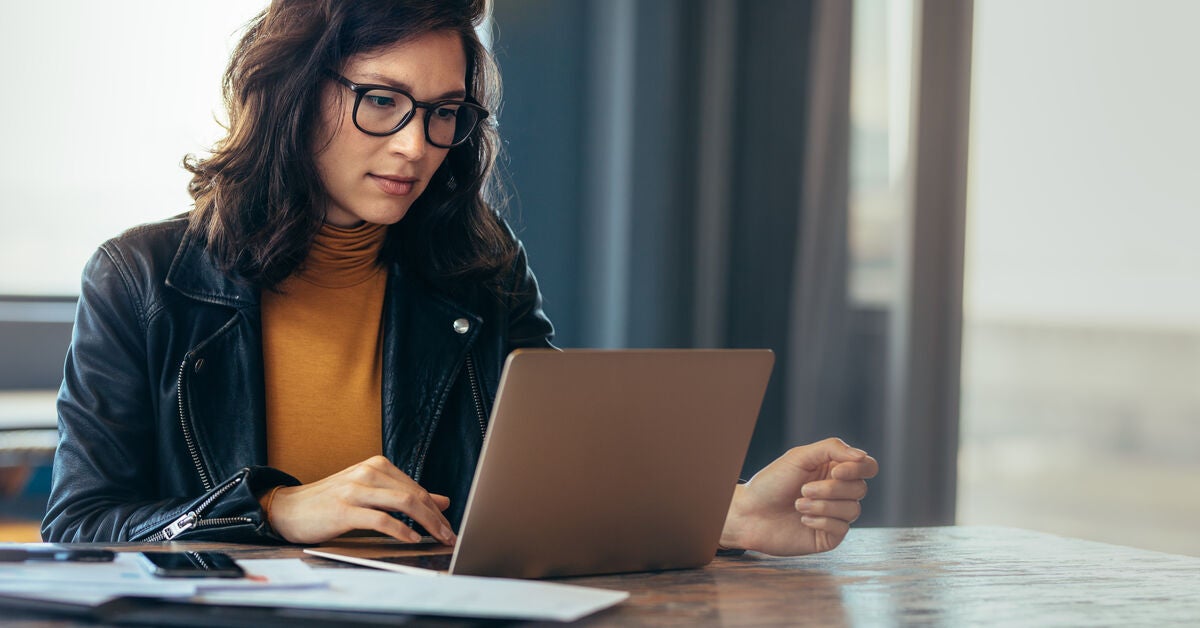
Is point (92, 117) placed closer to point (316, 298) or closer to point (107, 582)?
point (316, 298)

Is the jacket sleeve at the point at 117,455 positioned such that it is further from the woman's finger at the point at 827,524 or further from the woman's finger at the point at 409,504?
the woman's finger at the point at 827,524

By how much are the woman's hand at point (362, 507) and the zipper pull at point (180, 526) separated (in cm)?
9

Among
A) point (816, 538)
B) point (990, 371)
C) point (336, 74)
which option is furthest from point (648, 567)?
point (990, 371)

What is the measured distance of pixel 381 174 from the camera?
1.57m

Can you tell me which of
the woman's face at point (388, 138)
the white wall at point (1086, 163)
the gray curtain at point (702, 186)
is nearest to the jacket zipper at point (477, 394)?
the woman's face at point (388, 138)

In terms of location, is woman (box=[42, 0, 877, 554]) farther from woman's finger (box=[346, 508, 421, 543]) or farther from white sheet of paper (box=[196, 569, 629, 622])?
white sheet of paper (box=[196, 569, 629, 622])

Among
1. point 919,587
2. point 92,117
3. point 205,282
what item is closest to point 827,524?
point 919,587

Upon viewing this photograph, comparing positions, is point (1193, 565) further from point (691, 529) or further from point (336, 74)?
point (336, 74)

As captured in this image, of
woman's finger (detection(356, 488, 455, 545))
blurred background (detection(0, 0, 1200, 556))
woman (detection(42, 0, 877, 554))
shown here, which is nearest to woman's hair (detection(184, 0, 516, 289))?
woman (detection(42, 0, 877, 554))

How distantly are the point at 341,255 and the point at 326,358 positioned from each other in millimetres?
161

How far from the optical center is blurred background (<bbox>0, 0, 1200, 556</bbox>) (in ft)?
9.71

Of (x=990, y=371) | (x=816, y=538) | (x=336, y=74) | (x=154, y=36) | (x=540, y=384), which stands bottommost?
(x=990, y=371)

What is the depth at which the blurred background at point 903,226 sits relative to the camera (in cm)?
296

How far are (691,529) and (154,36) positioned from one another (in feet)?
11.6
